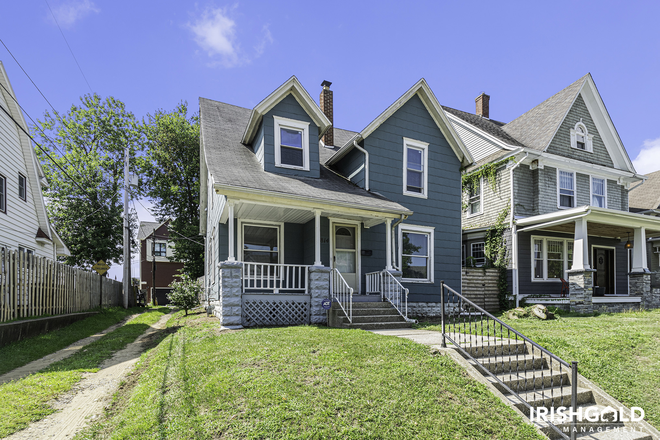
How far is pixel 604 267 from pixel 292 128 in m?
16.4

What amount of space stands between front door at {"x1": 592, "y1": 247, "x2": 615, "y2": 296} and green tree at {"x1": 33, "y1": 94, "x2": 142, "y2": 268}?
2837 centimetres

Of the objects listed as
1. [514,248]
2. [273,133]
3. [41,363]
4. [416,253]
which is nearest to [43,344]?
[41,363]

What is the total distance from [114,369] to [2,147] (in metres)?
11.6

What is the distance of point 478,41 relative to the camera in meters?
10.5

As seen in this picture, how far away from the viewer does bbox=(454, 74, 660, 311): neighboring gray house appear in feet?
46.5

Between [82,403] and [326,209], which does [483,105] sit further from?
[82,403]

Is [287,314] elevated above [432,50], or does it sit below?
below

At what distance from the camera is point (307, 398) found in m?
4.42

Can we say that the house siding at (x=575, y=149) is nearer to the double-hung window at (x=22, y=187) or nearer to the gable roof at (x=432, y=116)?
the gable roof at (x=432, y=116)

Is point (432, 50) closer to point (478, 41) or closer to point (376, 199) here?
point (478, 41)

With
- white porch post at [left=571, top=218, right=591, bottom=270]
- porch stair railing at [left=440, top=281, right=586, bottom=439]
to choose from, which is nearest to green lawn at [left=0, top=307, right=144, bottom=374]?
porch stair railing at [left=440, top=281, right=586, bottom=439]

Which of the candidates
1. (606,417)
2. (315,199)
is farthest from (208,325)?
(606,417)

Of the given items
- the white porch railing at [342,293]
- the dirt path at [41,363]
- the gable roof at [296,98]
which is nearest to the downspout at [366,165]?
the gable roof at [296,98]

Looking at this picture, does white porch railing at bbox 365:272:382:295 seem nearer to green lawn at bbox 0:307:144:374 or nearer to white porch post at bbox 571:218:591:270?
white porch post at bbox 571:218:591:270
